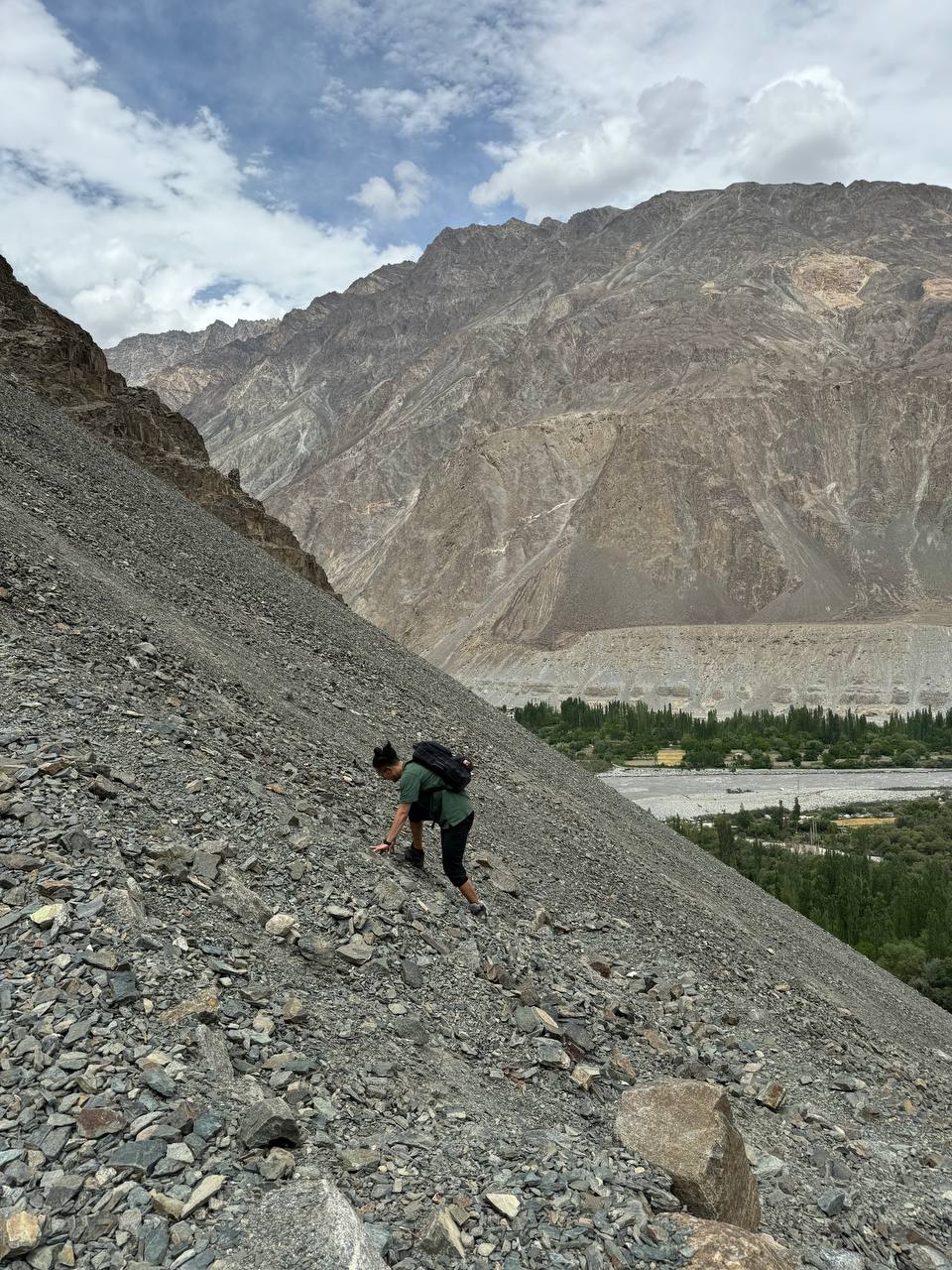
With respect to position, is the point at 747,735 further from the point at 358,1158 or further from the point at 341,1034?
the point at 358,1158

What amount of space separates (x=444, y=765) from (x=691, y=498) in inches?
4501

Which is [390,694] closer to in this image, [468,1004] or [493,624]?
[468,1004]

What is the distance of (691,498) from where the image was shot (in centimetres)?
11575

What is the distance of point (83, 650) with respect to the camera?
8.12m

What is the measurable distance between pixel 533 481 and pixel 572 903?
4661 inches

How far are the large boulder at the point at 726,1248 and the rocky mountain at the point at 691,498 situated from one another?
8900cm

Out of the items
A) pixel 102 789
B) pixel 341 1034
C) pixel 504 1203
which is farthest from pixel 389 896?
pixel 504 1203

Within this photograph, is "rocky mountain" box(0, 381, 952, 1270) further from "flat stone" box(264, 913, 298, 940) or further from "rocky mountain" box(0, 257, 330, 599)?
"rocky mountain" box(0, 257, 330, 599)

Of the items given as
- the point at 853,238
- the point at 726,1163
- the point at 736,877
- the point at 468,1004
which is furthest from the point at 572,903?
the point at 853,238

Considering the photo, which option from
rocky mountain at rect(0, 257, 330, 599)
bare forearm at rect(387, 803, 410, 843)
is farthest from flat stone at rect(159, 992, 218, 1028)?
rocky mountain at rect(0, 257, 330, 599)

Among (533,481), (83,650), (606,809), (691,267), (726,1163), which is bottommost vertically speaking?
(606,809)

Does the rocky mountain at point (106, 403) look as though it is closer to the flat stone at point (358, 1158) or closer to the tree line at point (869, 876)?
the tree line at point (869, 876)

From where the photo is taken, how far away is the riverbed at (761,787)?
184ft

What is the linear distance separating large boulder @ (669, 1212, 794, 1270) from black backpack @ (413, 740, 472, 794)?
3.52 m
